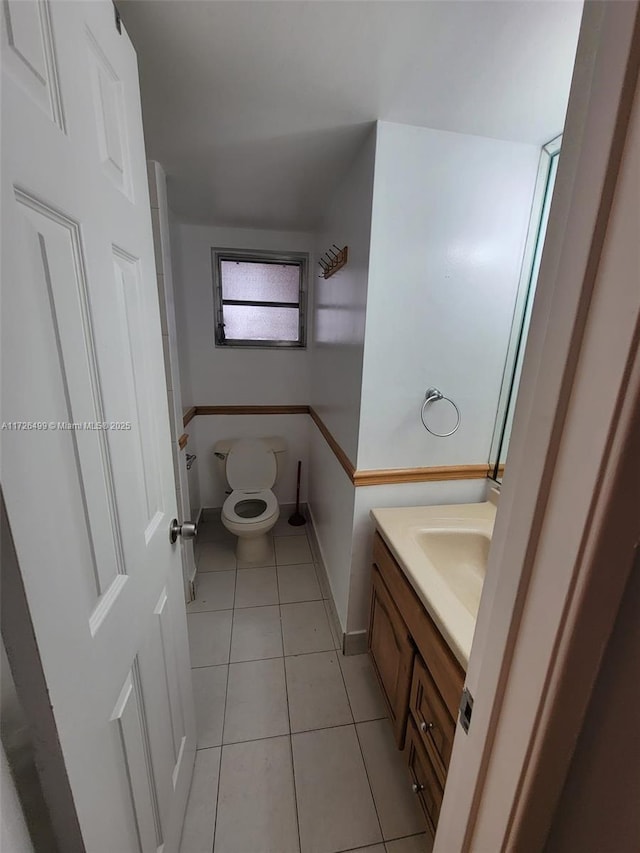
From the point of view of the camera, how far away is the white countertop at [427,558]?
89cm

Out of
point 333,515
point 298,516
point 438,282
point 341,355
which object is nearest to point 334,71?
point 438,282

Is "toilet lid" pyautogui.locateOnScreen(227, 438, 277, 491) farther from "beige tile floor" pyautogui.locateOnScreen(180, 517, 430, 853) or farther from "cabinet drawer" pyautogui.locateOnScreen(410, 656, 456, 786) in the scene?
"cabinet drawer" pyautogui.locateOnScreen(410, 656, 456, 786)

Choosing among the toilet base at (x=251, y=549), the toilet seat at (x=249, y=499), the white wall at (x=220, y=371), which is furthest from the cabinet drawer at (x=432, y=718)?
the white wall at (x=220, y=371)

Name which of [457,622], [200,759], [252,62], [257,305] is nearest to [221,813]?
[200,759]

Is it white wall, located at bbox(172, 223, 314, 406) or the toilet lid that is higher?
white wall, located at bbox(172, 223, 314, 406)

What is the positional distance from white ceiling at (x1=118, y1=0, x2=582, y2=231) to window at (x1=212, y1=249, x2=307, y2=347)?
40.0 inches

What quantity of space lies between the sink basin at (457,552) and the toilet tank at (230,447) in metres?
1.54

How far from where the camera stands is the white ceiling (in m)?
0.78

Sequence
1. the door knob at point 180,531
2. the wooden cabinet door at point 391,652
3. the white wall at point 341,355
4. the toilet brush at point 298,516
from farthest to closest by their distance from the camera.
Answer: the toilet brush at point 298,516 → the white wall at point 341,355 → the wooden cabinet door at point 391,652 → the door knob at point 180,531

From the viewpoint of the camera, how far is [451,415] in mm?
1499

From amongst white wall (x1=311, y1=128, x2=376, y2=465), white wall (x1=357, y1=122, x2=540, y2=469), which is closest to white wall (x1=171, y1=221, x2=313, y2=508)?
white wall (x1=311, y1=128, x2=376, y2=465)

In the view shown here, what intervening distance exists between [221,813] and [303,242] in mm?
2935

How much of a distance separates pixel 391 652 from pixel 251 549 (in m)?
1.29

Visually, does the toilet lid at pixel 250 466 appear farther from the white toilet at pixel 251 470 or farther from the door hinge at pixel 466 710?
the door hinge at pixel 466 710
